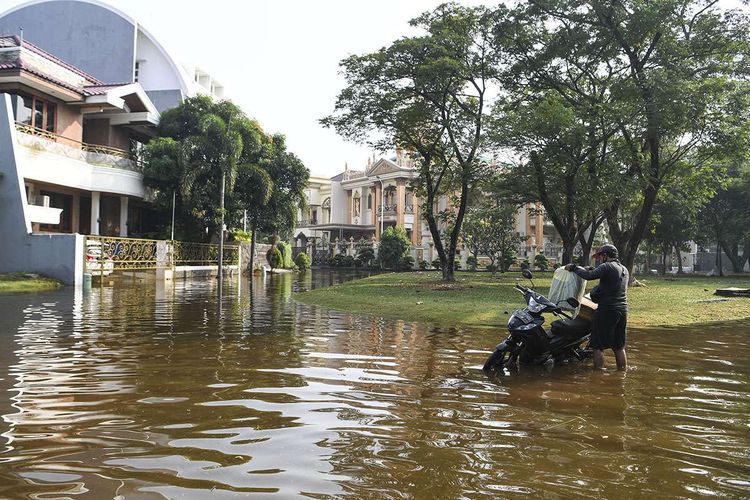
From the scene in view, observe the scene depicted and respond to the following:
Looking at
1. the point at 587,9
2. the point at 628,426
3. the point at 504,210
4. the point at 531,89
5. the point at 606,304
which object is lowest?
the point at 628,426

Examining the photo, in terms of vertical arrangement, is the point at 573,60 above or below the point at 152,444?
above

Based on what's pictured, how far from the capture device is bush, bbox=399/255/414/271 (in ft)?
170

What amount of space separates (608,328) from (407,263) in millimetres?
45537

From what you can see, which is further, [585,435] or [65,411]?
[65,411]

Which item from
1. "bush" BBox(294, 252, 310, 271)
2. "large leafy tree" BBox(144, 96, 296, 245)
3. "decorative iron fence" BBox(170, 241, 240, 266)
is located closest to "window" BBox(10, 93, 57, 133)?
"large leafy tree" BBox(144, 96, 296, 245)

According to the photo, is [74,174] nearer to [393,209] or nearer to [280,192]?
[280,192]

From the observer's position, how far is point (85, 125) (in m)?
32.2

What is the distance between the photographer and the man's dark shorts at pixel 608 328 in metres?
6.60

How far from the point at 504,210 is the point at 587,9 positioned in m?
11.6

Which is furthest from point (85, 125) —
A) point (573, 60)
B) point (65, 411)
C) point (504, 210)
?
point (65, 411)

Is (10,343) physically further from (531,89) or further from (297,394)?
(531,89)

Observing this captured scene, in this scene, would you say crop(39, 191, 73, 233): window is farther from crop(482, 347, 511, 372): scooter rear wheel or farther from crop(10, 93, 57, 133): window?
crop(482, 347, 511, 372): scooter rear wheel

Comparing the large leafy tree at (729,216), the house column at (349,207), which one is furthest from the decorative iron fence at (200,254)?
the large leafy tree at (729,216)

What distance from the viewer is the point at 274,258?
44.2 m
